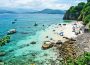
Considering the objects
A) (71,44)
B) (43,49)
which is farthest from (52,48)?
(71,44)

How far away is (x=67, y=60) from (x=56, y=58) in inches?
163

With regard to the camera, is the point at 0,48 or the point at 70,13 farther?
the point at 70,13

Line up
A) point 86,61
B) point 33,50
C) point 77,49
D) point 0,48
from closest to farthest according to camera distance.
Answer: point 86,61 → point 77,49 → point 33,50 → point 0,48

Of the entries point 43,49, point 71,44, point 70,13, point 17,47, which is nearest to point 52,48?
point 43,49

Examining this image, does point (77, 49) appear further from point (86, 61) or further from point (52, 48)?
point (86, 61)

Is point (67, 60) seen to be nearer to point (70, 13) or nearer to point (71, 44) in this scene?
point (71, 44)

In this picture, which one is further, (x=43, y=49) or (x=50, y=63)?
(x=43, y=49)

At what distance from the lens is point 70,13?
160m

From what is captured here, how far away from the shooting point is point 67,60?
1639 inches

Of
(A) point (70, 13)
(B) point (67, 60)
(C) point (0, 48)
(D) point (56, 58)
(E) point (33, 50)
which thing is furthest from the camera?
(A) point (70, 13)

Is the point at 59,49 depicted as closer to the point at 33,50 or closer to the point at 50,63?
the point at 33,50

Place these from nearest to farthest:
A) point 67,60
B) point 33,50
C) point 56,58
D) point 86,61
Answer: point 86,61, point 67,60, point 56,58, point 33,50

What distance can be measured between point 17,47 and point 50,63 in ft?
63.1

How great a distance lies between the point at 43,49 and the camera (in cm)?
5409
